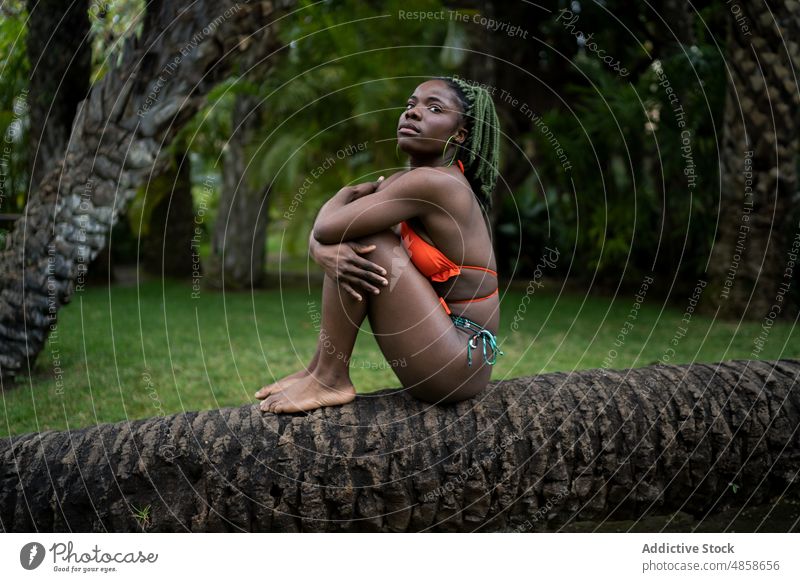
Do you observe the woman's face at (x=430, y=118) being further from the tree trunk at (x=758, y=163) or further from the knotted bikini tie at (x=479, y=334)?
the tree trunk at (x=758, y=163)

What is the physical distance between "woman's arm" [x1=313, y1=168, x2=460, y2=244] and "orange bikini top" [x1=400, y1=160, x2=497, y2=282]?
17 cm

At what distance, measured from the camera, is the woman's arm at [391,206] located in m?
3.46

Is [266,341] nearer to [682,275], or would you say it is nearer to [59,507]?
[59,507]

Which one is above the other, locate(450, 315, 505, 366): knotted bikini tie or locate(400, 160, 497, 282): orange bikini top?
locate(400, 160, 497, 282): orange bikini top

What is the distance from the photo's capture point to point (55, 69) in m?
7.71

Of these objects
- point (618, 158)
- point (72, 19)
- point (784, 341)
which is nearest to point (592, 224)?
point (618, 158)

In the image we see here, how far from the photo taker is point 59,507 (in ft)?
11.1

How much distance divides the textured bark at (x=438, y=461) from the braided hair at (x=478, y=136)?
1074 mm

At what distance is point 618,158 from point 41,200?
8992 millimetres

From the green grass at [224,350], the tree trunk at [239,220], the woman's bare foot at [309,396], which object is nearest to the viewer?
the woman's bare foot at [309,396]

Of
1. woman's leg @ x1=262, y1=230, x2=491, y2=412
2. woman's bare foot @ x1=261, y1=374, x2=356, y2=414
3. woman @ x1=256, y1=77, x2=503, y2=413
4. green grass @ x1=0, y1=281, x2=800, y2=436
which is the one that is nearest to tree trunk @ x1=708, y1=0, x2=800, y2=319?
green grass @ x1=0, y1=281, x2=800, y2=436

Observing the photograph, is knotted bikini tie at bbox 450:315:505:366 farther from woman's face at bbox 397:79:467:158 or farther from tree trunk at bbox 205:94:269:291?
tree trunk at bbox 205:94:269:291

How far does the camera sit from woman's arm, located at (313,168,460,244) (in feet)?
11.4

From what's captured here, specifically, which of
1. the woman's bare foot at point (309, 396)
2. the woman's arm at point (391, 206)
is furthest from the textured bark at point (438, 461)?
the woman's arm at point (391, 206)
